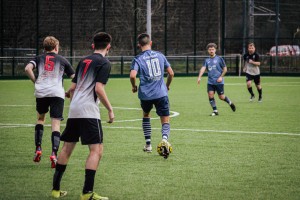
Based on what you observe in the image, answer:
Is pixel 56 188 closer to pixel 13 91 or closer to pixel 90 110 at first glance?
pixel 90 110

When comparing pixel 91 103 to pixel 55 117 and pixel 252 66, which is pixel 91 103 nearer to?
pixel 55 117

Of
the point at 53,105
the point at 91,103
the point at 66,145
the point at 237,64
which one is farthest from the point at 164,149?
the point at 237,64

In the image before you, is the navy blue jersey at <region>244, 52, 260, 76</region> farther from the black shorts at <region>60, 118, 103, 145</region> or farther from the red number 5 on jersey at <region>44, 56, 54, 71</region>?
the black shorts at <region>60, 118, 103, 145</region>

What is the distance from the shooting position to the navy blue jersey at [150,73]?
11.2m

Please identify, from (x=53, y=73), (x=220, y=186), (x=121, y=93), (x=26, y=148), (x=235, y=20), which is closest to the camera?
(x=220, y=186)

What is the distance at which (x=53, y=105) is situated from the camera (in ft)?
33.5

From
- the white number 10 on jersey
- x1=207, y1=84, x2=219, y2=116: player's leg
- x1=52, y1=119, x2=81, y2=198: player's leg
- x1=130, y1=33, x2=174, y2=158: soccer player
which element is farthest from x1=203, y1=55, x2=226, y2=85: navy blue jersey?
x1=52, y1=119, x2=81, y2=198: player's leg

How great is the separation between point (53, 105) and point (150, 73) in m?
1.89

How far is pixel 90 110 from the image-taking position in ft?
24.3

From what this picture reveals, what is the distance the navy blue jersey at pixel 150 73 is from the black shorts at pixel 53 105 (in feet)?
5.25

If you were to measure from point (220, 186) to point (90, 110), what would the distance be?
2.06 meters

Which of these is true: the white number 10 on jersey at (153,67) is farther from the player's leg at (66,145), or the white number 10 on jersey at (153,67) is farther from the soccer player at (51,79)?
the player's leg at (66,145)

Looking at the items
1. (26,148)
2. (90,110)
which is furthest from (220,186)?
(26,148)

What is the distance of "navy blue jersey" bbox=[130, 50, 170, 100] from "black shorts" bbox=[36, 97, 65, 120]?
160 cm
